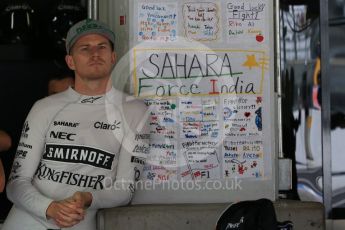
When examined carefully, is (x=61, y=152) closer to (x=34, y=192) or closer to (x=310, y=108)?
(x=34, y=192)

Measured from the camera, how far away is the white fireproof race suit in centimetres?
335

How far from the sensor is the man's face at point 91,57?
11.3ft

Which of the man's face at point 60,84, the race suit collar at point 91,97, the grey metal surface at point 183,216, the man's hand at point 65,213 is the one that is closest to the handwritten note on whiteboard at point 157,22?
the race suit collar at point 91,97

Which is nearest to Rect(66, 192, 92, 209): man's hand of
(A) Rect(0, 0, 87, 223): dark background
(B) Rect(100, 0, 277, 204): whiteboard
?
(B) Rect(100, 0, 277, 204): whiteboard

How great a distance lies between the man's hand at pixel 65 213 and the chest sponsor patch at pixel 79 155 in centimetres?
26

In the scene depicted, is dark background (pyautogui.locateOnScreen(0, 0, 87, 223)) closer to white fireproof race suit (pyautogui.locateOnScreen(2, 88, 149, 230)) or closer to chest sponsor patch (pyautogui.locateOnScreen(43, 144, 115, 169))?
white fireproof race suit (pyautogui.locateOnScreen(2, 88, 149, 230))

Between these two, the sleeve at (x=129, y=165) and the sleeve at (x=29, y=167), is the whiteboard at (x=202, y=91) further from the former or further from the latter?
the sleeve at (x=29, y=167)

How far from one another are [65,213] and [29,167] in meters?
0.37

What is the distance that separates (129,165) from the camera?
3.39 m

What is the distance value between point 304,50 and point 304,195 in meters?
1.06

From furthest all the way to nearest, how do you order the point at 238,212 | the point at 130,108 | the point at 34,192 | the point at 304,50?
1. the point at 304,50
2. the point at 130,108
3. the point at 34,192
4. the point at 238,212

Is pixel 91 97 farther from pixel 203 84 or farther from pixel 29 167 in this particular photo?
pixel 203 84

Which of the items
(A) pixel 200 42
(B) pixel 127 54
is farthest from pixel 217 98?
(B) pixel 127 54

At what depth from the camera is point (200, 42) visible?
3721mm
